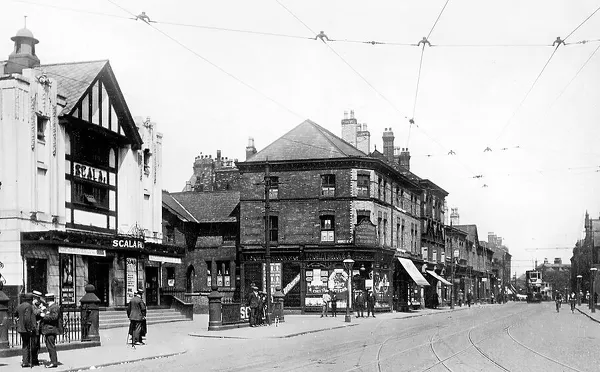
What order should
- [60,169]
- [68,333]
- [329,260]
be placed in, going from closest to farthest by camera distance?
[68,333]
[60,169]
[329,260]

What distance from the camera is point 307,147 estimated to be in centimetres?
4819

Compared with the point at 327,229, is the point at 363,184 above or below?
above

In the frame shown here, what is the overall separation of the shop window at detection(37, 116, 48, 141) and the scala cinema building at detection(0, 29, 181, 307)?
0.05 meters

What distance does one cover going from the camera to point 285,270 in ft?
156

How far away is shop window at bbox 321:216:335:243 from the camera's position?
47.1m

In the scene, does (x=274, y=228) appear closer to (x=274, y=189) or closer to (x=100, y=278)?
(x=274, y=189)

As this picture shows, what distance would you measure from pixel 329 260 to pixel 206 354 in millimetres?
28231

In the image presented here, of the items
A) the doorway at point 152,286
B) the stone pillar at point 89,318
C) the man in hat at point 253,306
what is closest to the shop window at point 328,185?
the doorway at point 152,286

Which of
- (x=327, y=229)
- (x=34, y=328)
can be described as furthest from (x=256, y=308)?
(x=327, y=229)

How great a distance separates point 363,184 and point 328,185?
2.29 m

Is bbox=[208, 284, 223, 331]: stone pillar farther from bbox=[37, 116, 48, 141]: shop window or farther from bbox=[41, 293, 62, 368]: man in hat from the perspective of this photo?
bbox=[41, 293, 62, 368]: man in hat

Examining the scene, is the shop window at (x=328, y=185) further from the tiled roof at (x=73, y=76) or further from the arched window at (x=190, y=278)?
the tiled roof at (x=73, y=76)

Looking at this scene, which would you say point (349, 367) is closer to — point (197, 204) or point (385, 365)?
point (385, 365)

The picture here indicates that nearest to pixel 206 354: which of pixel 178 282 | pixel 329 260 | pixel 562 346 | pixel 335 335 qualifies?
pixel 335 335
